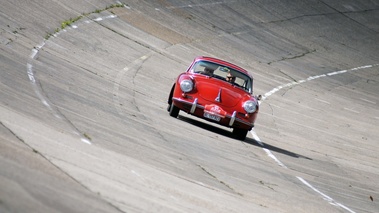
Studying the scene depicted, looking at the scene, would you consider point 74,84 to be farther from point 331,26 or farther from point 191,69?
point 331,26

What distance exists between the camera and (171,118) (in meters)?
18.3

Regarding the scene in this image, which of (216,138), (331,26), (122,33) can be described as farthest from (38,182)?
(331,26)

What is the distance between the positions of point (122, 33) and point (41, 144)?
18.8 meters

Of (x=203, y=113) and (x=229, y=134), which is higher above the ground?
(x=203, y=113)

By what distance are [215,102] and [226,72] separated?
1.62m

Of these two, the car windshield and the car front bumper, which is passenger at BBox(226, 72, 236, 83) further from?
the car front bumper

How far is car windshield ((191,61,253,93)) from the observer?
1962 centimetres

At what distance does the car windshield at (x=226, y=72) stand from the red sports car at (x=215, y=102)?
24 centimetres

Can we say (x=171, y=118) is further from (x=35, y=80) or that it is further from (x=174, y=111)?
(x=35, y=80)

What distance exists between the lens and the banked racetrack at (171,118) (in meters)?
10.1

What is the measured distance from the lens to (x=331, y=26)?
42.2m

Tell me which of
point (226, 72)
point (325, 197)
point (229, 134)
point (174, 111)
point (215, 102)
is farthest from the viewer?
point (226, 72)

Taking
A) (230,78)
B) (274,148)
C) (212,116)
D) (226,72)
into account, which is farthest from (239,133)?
(226,72)

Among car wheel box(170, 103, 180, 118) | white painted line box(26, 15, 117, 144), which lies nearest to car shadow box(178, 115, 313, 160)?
car wheel box(170, 103, 180, 118)
